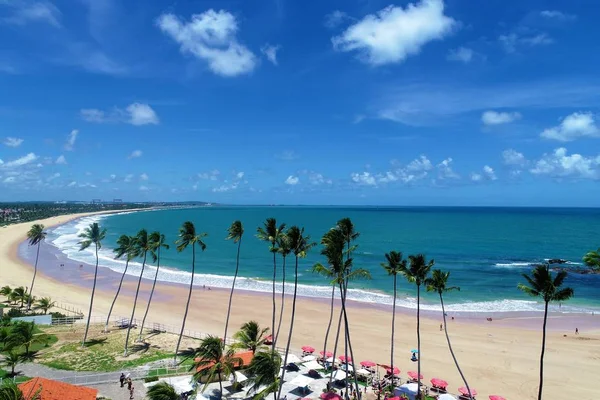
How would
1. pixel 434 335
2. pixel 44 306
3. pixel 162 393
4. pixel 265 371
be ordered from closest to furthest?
1. pixel 162 393
2. pixel 265 371
3. pixel 434 335
4. pixel 44 306

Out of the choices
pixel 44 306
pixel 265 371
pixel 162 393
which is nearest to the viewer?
pixel 162 393

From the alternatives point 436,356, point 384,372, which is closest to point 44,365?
point 384,372

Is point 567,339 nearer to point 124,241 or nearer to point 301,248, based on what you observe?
point 301,248

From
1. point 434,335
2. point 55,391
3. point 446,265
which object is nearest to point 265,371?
point 55,391

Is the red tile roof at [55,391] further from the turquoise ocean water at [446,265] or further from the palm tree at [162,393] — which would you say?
the turquoise ocean water at [446,265]

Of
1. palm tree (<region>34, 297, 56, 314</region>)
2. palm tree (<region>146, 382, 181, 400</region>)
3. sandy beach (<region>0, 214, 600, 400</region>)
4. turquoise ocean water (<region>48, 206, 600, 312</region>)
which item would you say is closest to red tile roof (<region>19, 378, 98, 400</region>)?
palm tree (<region>146, 382, 181, 400</region>)

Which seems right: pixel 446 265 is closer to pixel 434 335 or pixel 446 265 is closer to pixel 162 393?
pixel 434 335

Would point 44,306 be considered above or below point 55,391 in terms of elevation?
below
